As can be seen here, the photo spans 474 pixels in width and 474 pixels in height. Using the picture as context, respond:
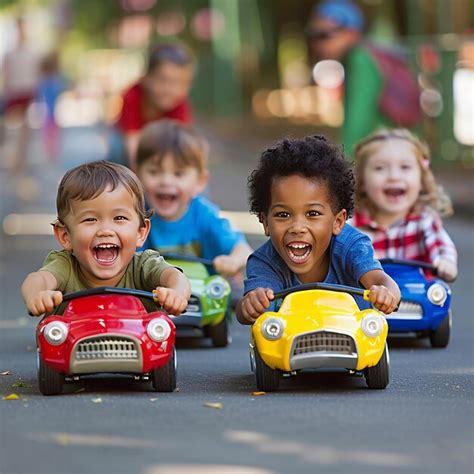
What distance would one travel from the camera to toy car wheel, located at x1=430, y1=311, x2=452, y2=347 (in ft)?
26.2

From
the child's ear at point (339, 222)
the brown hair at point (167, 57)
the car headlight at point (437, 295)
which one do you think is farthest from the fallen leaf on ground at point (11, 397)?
the brown hair at point (167, 57)

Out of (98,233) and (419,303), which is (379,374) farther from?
(419,303)

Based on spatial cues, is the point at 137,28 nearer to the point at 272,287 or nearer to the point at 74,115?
the point at 74,115

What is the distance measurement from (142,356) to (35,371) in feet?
4.17

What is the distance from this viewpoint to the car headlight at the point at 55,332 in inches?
228

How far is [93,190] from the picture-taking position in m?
6.15

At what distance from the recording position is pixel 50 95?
23.9 m

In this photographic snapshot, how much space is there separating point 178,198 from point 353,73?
2.64 metres

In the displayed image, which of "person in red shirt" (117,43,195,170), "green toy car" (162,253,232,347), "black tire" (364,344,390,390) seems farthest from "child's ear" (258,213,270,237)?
"person in red shirt" (117,43,195,170)

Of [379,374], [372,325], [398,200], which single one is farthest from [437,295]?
[372,325]

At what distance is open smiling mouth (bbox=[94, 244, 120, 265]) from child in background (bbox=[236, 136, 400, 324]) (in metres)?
0.60

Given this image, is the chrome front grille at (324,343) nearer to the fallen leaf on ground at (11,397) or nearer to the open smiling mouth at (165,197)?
the fallen leaf on ground at (11,397)

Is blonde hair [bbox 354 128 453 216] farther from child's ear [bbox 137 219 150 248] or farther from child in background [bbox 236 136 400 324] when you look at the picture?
child's ear [bbox 137 219 150 248]

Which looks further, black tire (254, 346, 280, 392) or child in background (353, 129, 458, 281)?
child in background (353, 129, 458, 281)
